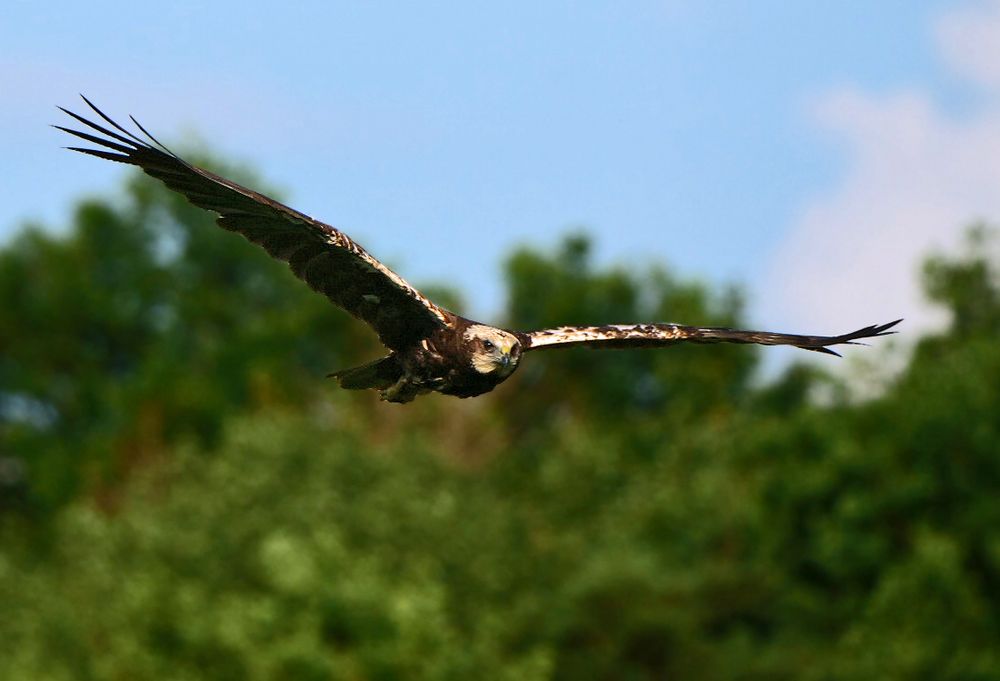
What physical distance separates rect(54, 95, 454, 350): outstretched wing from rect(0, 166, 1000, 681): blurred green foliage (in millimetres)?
31547

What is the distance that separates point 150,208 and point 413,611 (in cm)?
6148

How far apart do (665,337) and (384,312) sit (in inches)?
86.4

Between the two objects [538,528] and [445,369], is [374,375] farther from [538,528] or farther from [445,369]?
[538,528]

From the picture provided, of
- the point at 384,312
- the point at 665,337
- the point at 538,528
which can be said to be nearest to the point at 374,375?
the point at 384,312

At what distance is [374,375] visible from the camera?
1739 centimetres

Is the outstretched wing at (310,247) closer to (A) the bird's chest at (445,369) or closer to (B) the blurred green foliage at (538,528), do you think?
(A) the bird's chest at (445,369)

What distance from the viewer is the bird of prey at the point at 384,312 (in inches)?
633

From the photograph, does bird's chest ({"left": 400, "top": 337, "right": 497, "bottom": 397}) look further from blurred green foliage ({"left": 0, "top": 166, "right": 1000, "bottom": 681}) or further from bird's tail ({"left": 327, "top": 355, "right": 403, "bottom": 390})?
blurred green foliage ({"left": 0, "top": 166, "right": 1000, "bottom": 681})

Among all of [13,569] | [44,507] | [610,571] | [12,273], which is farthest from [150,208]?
[610,571]

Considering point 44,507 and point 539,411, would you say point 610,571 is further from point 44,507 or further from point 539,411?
point 44,507

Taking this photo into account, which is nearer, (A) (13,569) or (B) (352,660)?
(B) (352,660)

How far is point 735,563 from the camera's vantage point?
203 feet

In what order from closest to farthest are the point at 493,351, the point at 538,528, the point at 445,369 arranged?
the point at 493,351
the point at 445,369
the point at 538,528

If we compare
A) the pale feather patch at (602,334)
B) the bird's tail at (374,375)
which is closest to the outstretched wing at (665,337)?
the pale feather patch at (602,334)
